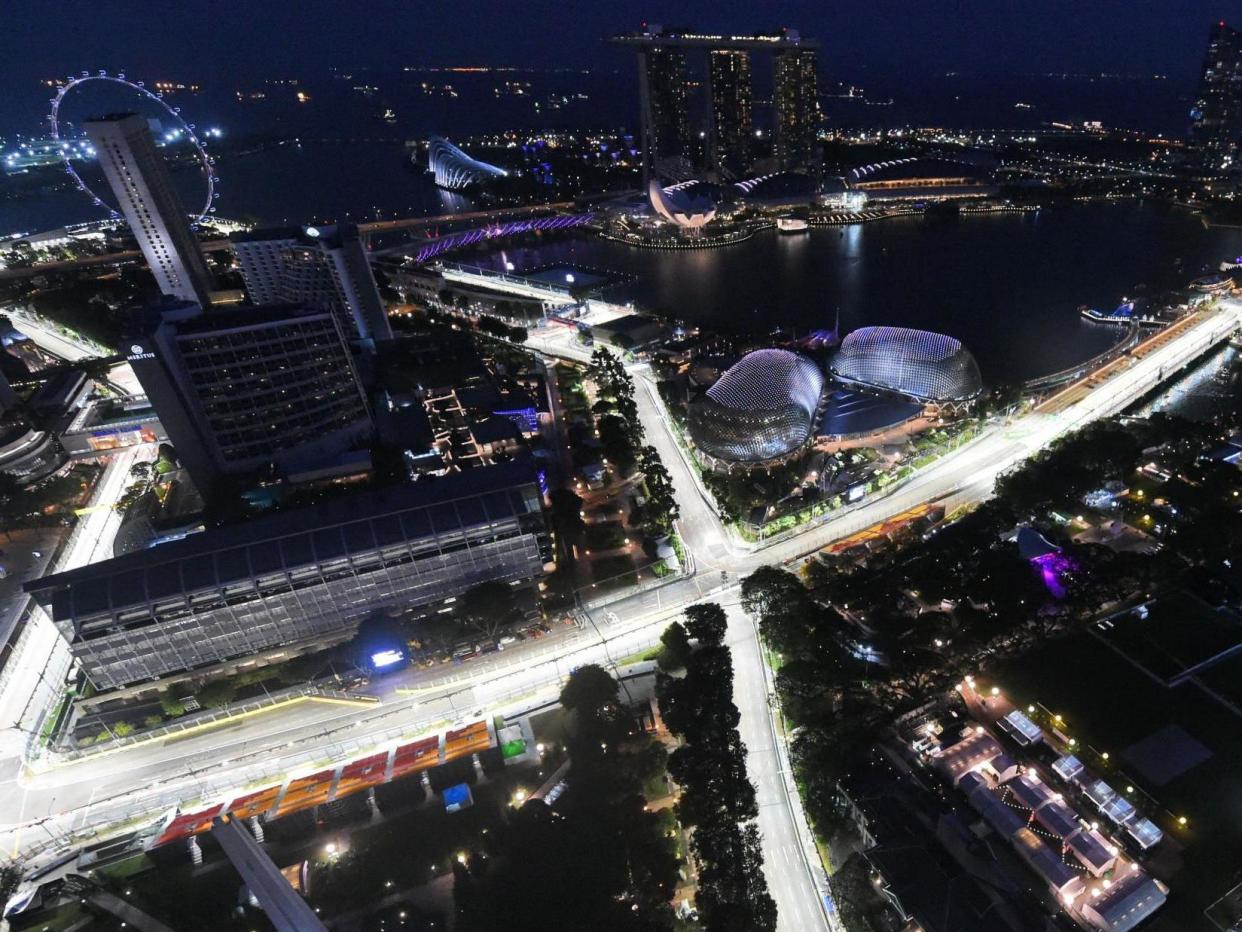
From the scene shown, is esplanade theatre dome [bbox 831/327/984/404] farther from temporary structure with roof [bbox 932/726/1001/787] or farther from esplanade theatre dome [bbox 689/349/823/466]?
temporary structure with roof [bbox 932/726/1001/787]

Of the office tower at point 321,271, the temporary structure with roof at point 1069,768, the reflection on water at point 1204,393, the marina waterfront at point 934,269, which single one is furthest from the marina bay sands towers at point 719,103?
the temporary structure with roof at point 1069,768

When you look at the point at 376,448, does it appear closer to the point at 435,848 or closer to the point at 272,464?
the point at 272,464

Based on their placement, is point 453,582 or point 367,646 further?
point 453,582

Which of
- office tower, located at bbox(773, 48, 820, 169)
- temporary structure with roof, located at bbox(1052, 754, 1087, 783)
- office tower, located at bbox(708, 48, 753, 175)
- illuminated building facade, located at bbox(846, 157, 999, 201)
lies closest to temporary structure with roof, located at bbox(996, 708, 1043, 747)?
temporary structure with roof, located at bbox(1052, 754, 1087, 783)

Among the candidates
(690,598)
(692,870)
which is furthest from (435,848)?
(690,598)

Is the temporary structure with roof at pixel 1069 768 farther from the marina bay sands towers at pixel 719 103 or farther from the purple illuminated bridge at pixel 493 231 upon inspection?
the marina bay sands towers at pixel 719 103

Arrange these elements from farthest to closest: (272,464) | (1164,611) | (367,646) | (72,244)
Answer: (72,244) → (272,464) → (367,646) → (1164,611)

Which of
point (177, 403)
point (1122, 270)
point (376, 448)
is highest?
point (177, 403)
